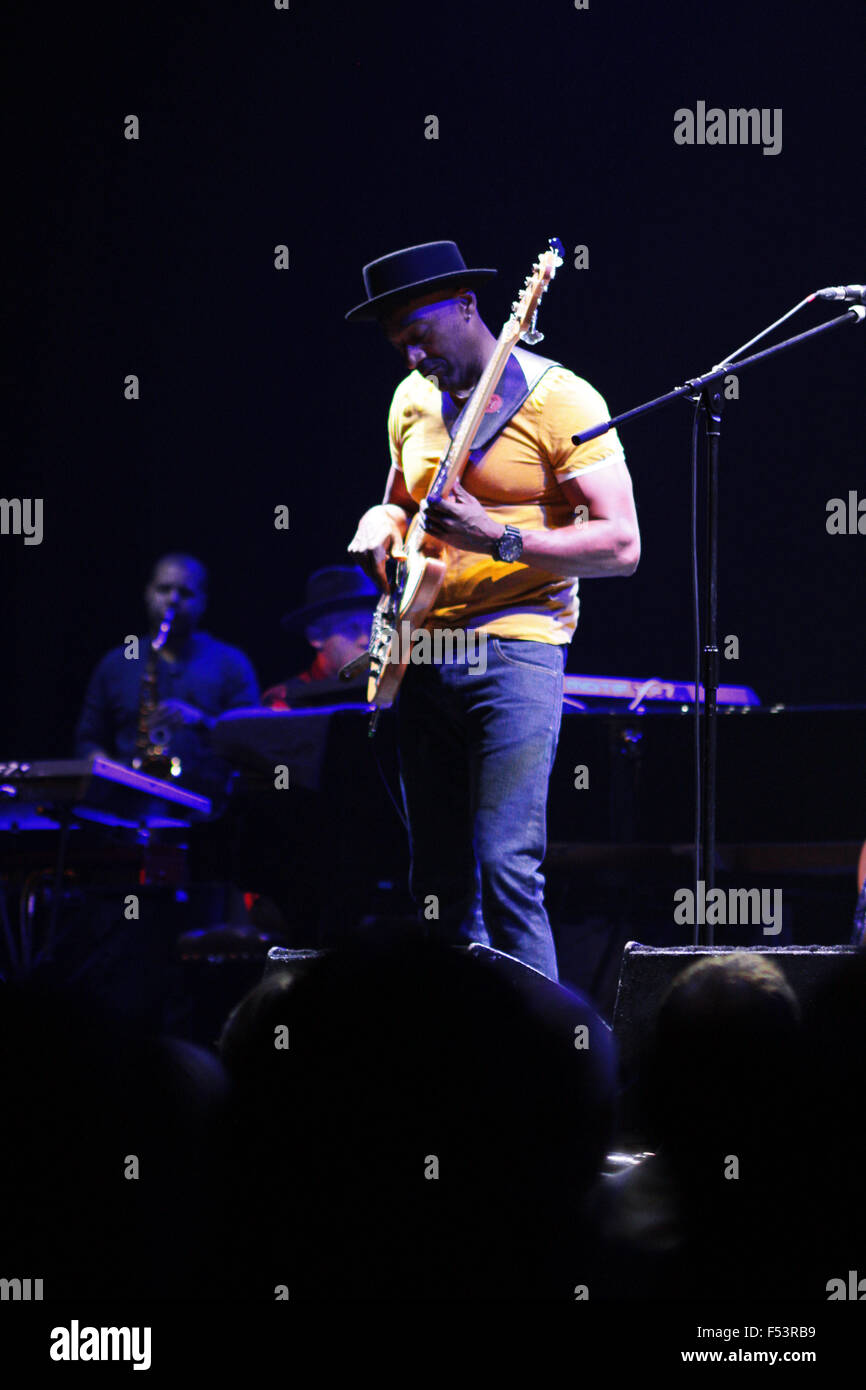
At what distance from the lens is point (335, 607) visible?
7551mm

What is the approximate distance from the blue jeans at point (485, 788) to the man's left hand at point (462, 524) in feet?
0.83

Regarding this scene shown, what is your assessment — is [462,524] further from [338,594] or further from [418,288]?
[338,594]

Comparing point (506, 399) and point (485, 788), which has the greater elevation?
point (506, 399)

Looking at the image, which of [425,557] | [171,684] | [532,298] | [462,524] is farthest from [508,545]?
[171,684]

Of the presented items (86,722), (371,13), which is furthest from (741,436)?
(86,722)

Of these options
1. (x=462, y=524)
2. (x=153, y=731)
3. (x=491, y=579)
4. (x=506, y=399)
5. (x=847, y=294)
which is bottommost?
(x=153, y=731)

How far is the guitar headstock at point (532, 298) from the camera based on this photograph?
3.94 meters

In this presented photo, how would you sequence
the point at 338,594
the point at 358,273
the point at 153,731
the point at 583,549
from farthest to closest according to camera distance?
the point at 358,273 → the point at 153,731 → the point at 338,594 → the point at 583,549

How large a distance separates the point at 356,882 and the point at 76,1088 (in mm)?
4705

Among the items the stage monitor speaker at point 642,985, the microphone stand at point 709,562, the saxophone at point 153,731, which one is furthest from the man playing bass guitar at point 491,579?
the saxophone at point 153,731

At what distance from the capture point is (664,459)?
7539 mm

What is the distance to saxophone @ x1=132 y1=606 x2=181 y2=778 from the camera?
→ 7.48 meters

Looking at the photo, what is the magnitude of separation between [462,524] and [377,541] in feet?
1.37

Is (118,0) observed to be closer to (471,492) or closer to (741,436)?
(741,436)
